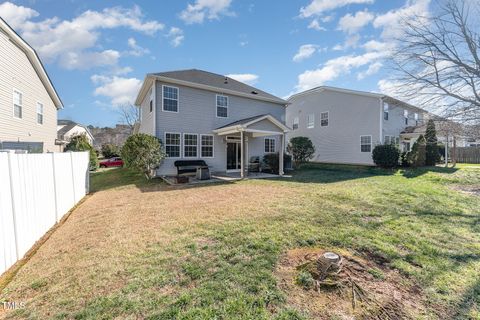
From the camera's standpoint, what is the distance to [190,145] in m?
13.8

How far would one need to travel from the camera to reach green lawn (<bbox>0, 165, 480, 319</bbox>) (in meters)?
2.50

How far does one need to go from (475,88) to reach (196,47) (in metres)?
13.3

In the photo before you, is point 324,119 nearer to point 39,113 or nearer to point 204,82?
point 204,82

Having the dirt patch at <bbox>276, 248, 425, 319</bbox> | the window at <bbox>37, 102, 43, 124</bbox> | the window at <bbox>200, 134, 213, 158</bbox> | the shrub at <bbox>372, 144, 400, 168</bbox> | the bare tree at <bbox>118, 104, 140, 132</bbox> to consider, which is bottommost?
the dirt patch at <bbox>276, 248, 425, 319</bbox>

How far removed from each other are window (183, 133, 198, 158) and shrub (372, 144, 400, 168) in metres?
12.7

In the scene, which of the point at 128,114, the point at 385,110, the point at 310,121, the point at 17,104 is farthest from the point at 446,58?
the point at 128,114

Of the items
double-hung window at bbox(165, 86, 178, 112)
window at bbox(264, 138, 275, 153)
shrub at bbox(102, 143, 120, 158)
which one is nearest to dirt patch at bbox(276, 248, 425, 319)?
double-hung window at bbox(165, 86, 178, 112)

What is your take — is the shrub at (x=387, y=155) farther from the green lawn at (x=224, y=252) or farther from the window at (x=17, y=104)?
the window at (x=17, y=104)

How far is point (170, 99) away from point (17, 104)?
301 inches

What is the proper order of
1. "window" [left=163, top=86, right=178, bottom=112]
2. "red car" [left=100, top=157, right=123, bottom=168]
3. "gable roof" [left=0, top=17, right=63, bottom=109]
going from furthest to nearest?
"red car" [left=100, top=157, right=123, bottom=168] → "window" [left=163, top=86, right=178, bottom=112] → "gable roof" [left=0, top=17, right=63, bottom=109]

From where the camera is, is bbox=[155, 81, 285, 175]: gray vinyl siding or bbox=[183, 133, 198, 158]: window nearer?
bbox=[155, 81, 285, 175]: gray vinyl siding

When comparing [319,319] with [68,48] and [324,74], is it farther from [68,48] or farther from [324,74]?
[68,48]

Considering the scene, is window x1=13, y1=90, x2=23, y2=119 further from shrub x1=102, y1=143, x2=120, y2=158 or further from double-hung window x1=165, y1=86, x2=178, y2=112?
shrub x1=102, y1=143, x2=120, y2=158

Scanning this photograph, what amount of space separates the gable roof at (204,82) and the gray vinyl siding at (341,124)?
514 cm
